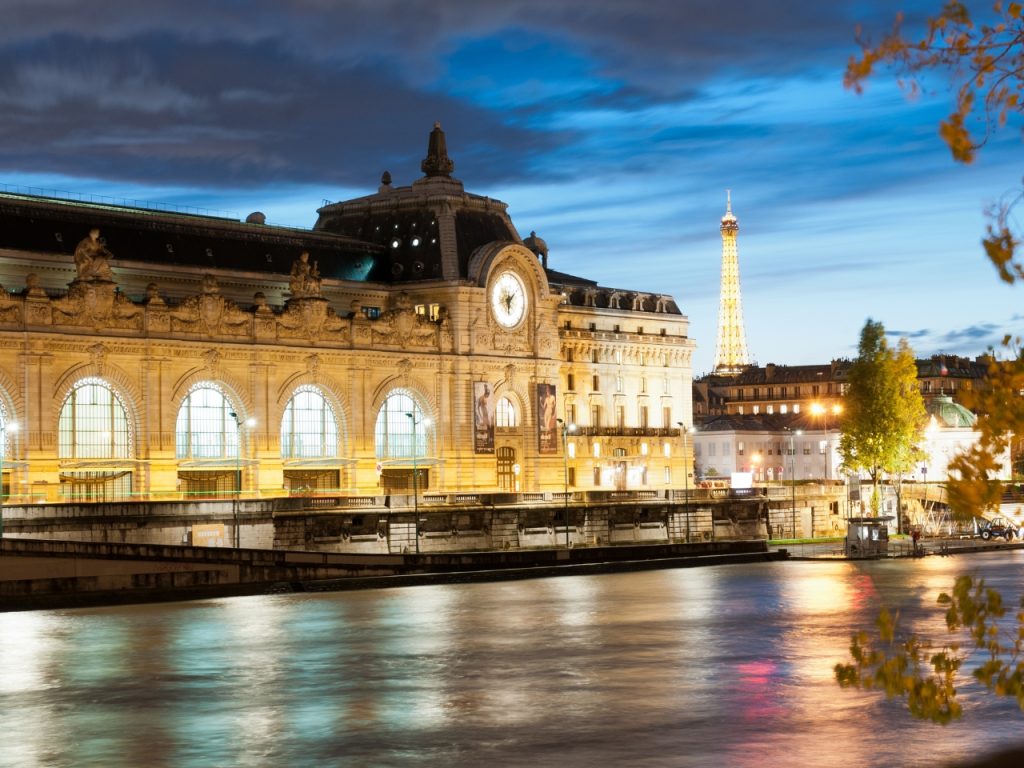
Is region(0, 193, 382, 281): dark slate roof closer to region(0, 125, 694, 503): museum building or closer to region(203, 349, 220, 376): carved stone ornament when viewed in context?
region(0, 125, 694, 503): museum building

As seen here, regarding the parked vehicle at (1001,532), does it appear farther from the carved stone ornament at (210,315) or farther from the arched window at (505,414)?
the carved stone ornament at (210,315)

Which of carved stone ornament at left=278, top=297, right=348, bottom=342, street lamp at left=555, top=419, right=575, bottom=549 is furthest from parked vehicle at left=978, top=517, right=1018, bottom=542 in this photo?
carved stone ornament at left=278, top=297, right=348, bottom=342

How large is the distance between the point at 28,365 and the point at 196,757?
70.7m

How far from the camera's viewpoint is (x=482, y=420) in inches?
4796

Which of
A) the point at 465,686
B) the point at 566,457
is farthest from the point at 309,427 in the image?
the point at 465,686

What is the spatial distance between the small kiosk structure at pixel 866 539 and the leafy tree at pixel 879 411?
29282 mm

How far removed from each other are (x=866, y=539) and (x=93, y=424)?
44.6 m

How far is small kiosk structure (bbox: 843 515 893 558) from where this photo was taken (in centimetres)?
9669

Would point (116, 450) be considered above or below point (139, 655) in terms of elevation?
above

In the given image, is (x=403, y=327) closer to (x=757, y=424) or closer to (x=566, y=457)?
(x=566, y=457)

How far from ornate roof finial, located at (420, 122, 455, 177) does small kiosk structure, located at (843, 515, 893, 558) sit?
48.5 meters

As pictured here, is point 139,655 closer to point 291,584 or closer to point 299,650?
point 299,650

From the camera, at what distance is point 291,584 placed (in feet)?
224

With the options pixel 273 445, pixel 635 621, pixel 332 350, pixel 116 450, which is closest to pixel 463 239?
pixel 332 350
